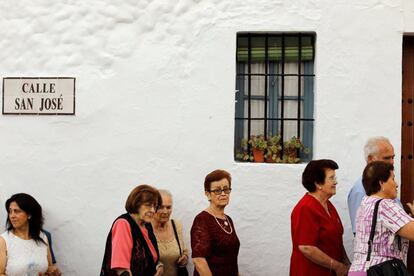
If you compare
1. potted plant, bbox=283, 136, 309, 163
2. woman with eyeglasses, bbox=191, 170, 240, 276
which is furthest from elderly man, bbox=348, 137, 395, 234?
woman with eyeglasses, bbox=191, 170, 240, 276

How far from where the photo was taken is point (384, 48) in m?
6.23

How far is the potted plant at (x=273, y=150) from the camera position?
6402mm

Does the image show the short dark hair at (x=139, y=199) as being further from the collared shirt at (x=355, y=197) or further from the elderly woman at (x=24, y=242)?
the collared shirt at (x=355, y=197)

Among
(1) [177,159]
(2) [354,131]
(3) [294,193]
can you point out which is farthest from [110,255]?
(2) [354,131]

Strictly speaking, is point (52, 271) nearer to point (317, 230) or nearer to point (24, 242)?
point (24, 242)

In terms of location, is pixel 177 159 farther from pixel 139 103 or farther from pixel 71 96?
pixel 71 96

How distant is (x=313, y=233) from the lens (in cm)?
504

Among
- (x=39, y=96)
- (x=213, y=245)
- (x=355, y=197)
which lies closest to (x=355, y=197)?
(x=355, y=197)

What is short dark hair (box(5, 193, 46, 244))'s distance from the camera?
5.90 m

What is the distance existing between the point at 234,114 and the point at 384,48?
146cm

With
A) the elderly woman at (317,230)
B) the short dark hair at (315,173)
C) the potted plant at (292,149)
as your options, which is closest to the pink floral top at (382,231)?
the elderly woman at (317,230)

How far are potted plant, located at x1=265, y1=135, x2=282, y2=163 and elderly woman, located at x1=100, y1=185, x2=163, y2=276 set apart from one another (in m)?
1.61

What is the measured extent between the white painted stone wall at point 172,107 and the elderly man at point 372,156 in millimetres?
481

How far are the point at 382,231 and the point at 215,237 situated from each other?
4.21 ft
